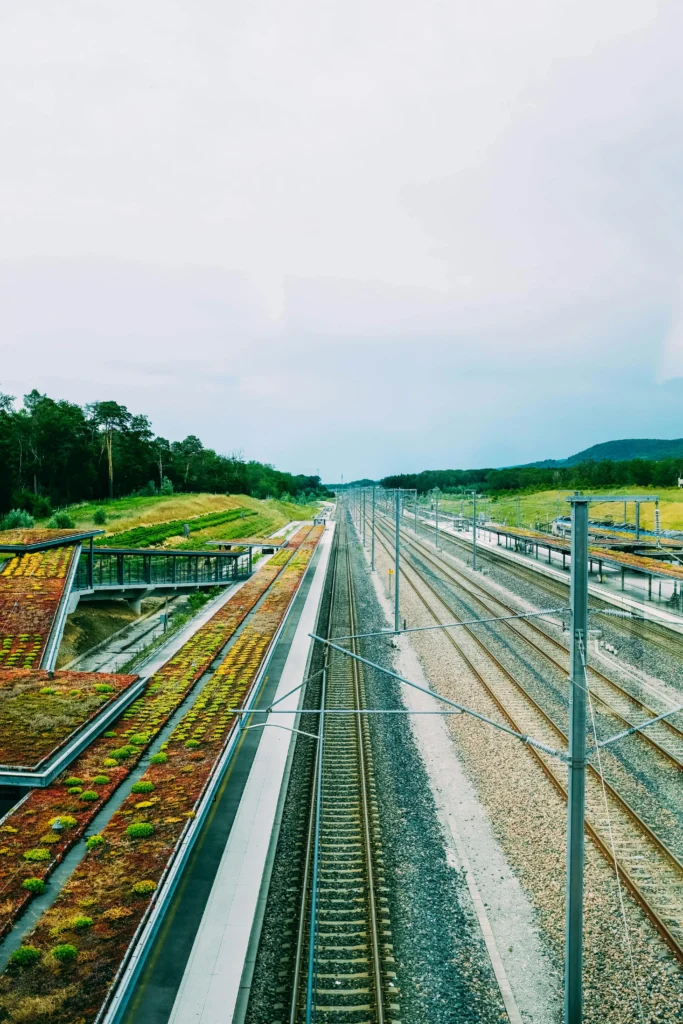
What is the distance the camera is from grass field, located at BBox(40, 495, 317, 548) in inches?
2633

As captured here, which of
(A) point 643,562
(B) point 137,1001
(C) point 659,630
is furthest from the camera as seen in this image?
(A) point 643,562

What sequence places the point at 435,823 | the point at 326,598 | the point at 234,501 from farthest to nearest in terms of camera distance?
the point at 234,501 → the point at 326,598 → the point at 435,823

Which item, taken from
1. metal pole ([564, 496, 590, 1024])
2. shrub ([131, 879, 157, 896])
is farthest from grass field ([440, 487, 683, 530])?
shrub ([131, 879, 157, 896])

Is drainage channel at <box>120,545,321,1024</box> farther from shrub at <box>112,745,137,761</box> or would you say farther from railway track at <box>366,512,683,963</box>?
railway track at <box>366,512,683,963</box>

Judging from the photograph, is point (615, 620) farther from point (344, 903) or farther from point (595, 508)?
point (595, 508)

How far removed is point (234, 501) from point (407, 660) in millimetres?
90101

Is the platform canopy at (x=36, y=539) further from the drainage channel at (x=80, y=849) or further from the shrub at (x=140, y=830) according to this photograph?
the shrub at (x=140, y=830)

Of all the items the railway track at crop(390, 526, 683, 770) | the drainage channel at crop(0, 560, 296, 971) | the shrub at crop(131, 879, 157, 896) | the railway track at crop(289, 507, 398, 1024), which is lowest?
the railway track at crop(289, 507, 398, 1024)

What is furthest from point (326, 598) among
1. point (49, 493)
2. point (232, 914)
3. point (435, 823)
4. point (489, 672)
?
point (49, 493)

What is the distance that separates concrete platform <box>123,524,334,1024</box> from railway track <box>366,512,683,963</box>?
673cm

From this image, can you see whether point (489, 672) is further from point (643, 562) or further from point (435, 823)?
point (643, 562)

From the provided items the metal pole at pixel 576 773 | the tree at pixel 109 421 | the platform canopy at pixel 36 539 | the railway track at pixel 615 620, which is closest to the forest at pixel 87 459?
the tree at pixel 109 421

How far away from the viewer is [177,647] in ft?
85.4

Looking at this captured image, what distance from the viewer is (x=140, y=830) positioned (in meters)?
11.8
